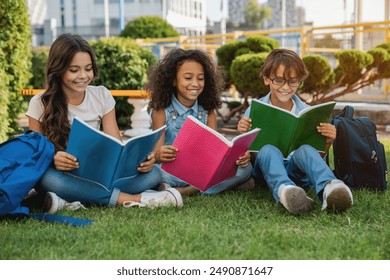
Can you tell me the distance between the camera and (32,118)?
329 centimetres

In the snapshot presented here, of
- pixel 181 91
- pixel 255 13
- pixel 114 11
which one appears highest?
pixel 255 13

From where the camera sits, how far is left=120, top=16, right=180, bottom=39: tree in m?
18.9

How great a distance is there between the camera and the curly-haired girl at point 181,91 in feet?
11.8

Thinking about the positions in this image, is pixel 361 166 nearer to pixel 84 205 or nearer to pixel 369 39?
pixel 84 205

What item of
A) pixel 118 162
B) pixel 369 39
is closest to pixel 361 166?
pixel 118 162

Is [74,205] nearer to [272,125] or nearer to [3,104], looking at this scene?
[272,125]

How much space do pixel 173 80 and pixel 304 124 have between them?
3.16 feet

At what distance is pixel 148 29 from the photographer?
18969 mm

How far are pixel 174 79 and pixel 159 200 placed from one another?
909mm

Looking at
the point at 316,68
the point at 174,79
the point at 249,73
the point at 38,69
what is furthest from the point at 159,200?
the point at 38,69

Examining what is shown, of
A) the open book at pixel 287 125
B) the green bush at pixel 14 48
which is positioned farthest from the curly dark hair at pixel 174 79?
the green bush at pixel 14 48

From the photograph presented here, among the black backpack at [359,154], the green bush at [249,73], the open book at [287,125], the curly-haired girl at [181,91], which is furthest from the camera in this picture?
the green bush at [249,73]

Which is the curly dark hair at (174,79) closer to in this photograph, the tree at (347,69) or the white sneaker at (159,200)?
the white sneaker at (159,200)

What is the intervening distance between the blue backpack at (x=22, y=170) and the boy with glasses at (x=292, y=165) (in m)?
0.92
